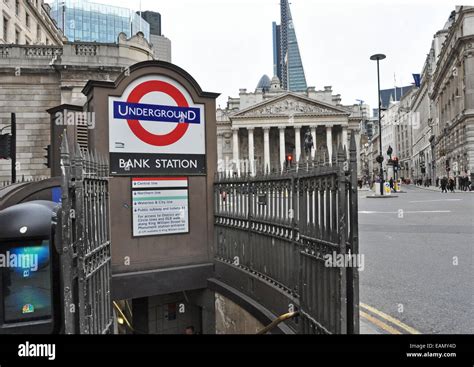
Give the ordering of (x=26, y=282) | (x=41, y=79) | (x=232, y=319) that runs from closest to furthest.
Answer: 1. (x=26, y=282)
2. (x=232, y=319)
3. (x=41, y=79)

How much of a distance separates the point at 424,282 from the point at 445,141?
166 feet

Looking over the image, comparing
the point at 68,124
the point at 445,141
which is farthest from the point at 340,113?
the point at 68,124

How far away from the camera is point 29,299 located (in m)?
4.46

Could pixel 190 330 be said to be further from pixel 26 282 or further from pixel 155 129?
pixel 155 129

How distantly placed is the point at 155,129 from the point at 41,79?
2008cm

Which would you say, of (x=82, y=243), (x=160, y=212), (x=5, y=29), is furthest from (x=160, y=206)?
(x=5, y=29)

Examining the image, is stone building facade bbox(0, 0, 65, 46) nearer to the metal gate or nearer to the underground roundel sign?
the underground roundel sign

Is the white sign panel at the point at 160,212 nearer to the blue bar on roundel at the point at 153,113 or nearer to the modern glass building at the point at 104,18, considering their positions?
the blue bar on roundel at the point at 153,113

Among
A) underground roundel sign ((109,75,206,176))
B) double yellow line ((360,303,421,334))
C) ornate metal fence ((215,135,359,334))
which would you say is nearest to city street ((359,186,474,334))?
double yellow line ((360,303,421,334))

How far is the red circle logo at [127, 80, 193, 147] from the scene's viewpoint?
574 centimetres

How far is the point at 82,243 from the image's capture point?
11.3 ft

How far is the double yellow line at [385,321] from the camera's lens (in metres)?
4.14

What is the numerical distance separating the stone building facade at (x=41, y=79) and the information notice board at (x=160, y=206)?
1793cm
